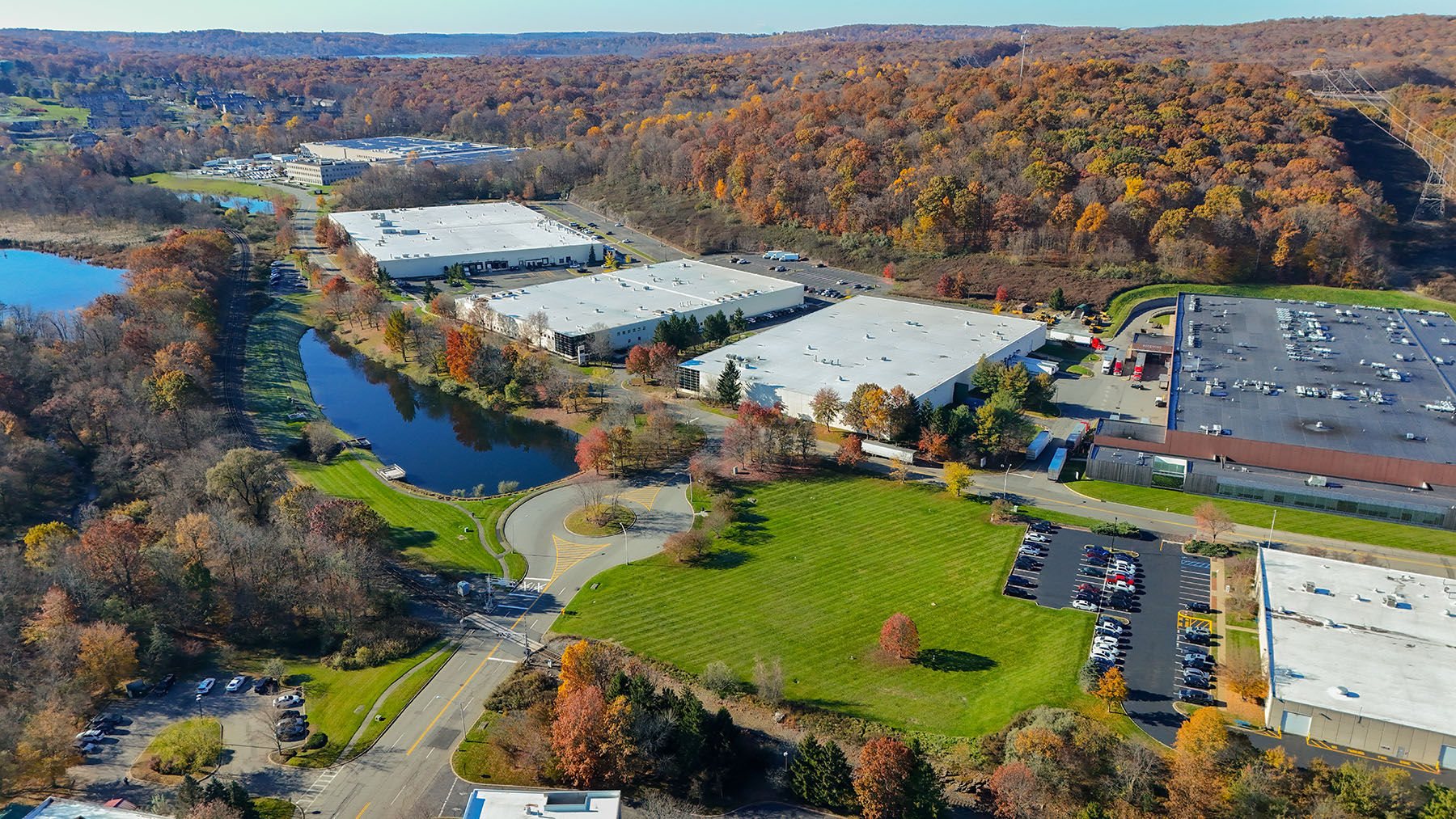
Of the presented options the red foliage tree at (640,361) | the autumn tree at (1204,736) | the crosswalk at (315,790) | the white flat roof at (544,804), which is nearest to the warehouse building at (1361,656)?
the autumn tree at (1204,736)

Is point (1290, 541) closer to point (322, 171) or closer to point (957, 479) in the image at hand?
point (957, 479)

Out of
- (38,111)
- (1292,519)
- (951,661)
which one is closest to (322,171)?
(38,111)

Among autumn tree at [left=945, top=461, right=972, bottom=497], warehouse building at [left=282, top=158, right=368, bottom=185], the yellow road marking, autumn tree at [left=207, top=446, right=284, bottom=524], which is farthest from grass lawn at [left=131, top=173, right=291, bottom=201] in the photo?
the yellow road marking

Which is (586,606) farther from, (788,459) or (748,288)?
(748,288)

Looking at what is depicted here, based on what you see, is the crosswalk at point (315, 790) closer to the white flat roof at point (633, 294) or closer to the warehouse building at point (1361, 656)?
the warehouse building at point (1361, 656)

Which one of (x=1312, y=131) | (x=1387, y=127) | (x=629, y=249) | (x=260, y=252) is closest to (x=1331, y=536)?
(x=1312, y=131)
